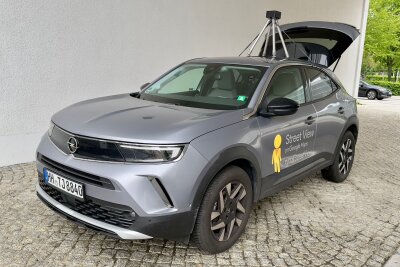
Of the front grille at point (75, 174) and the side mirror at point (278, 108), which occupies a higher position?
Answer: the side mirror at point (278, 108)

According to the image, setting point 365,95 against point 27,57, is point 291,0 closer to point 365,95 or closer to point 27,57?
point 27,57

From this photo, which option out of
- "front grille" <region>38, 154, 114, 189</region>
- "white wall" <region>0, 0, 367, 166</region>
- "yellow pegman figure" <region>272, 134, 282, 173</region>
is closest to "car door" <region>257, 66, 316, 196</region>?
"yellow pegman figure" <region>272, 134, 282, 173</region>

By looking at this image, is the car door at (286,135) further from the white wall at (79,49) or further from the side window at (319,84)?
the white wall at (79,49)

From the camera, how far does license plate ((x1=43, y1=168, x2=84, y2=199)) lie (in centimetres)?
273

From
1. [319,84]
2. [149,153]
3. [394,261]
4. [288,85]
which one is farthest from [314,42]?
[149,153]

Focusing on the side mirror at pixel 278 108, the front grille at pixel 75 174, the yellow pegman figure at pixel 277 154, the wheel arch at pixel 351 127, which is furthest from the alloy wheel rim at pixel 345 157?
the front grille at pixel 75 174

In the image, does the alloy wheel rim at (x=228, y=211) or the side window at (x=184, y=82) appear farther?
the side window at (x=184, y=82)

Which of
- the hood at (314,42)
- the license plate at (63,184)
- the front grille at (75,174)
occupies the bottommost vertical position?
the license plate at (63,184)

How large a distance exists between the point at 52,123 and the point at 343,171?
3852 millimetres

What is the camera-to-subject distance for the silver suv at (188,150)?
2.60 m

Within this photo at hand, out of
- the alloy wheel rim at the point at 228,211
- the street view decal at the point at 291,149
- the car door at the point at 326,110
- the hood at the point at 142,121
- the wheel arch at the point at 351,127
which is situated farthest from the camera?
the wheel arch at the point at 351,127

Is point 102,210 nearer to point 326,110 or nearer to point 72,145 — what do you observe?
point 72,145

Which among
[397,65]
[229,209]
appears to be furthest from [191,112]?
[397,65]

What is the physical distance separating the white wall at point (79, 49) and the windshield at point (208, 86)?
2.01 m
